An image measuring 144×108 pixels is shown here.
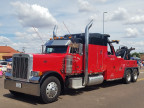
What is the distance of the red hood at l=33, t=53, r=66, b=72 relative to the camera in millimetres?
7066

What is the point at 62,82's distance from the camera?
306 inches

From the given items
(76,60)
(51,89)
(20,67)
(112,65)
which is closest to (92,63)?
(76,60)

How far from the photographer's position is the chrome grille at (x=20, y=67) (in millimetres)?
7076

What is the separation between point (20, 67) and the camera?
727cm

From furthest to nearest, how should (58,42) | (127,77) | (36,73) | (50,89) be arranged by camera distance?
1. (127,77)
2. (58,42)
3. (50,89)
4. (36,73)

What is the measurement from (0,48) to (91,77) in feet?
195

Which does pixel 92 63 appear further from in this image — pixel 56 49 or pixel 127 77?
pixel 127 77

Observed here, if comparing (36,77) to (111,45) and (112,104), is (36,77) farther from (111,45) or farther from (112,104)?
(111,45)

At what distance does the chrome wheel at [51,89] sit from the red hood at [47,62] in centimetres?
62

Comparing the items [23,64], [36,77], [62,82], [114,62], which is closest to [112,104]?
[62,82]

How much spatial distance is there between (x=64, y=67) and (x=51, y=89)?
4.26 feet

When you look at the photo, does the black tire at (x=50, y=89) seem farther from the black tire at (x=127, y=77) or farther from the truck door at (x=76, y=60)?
the black tire at (x=127, y=77)

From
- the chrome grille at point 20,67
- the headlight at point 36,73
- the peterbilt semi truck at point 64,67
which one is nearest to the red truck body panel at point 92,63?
the peterbilt semi truck at point 64,67

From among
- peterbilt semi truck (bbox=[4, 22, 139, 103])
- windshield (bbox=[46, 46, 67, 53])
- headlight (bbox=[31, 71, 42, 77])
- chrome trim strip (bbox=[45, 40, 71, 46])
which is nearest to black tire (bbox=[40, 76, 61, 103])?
peterbilt semi truck (bbox=[4, 22, 139, 103])
